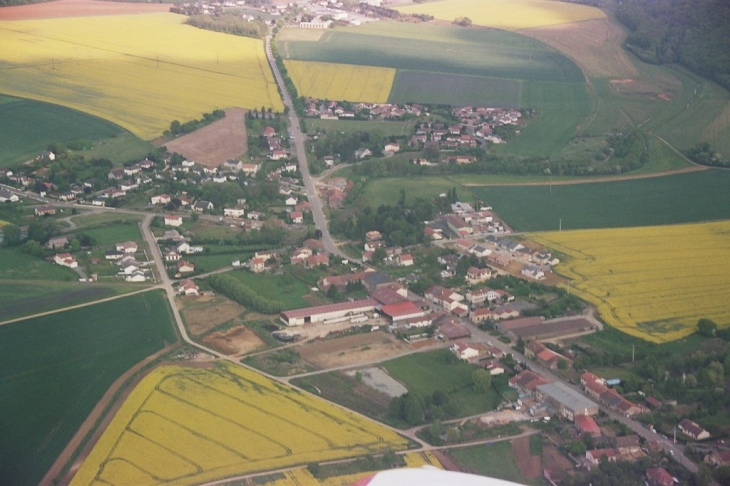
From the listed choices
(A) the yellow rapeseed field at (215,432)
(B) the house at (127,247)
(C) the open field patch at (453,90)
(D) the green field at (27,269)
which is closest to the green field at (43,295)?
(D) the green field at (27,269)

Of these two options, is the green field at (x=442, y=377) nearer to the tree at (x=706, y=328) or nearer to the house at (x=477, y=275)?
the house at (x=477, y=275)

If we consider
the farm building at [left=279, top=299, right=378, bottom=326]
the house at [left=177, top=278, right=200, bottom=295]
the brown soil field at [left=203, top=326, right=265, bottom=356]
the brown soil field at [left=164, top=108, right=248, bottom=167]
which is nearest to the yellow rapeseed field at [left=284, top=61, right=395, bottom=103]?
the brown soil field at [left=164, top=108, right=248, bottom=167]

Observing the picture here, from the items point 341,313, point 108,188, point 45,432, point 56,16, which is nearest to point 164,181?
point 108,188

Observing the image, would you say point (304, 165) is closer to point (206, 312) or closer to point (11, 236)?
point (11, 236)

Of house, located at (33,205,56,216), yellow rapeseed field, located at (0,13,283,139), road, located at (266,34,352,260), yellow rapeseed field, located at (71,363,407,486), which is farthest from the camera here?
yellow rapeseed field, located at (0,13,283,139)

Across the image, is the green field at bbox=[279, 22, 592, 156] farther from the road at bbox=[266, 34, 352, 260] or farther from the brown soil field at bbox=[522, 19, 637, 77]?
the road at bbox=[266, 34, 352, 260]

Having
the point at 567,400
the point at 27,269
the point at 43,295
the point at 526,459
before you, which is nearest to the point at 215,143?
the point at 27,269
